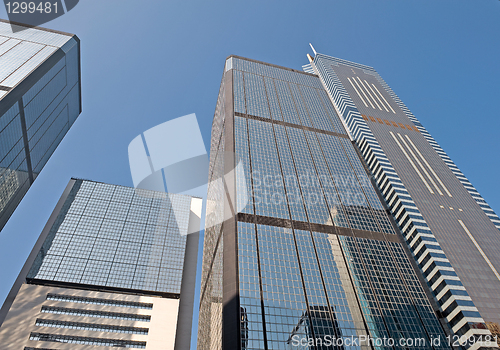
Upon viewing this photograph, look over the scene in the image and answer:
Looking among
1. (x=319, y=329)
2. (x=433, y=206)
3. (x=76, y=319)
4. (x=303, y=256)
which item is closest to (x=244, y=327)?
(x=319, y=329)

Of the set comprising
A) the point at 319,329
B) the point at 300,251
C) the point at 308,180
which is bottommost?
the point at 319,329

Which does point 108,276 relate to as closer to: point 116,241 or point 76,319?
point 116,241

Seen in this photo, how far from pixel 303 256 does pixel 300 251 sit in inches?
47.9

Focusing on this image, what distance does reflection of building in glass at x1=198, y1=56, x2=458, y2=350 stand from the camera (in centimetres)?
5562

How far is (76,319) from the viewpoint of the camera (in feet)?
292

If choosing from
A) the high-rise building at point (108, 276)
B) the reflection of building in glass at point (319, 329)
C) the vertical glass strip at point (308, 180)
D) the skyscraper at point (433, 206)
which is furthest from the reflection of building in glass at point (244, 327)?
the skyscraper at point (433, 206)

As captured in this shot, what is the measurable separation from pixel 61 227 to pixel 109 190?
76.4ft

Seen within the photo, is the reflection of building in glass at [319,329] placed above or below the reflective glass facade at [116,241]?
below

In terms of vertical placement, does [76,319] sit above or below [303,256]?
above

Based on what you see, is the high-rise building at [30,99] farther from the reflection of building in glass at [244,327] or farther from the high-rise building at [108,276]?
the reflection of building in glass at [244,327]

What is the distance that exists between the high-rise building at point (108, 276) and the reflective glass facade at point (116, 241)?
0.93ft

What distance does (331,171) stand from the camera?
314 ft

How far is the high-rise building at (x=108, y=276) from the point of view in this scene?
87000 millimetres

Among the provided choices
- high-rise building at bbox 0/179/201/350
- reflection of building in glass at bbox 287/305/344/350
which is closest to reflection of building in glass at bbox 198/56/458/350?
reflection of building in glass at bbox 287/305/344/350
